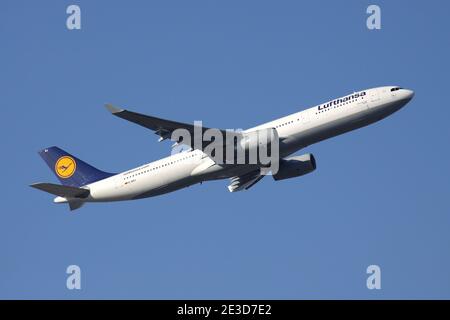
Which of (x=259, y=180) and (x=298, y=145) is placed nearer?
(x=298, y=145)

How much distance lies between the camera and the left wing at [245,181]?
5403 centimetres

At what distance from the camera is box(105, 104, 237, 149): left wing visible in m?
44.9

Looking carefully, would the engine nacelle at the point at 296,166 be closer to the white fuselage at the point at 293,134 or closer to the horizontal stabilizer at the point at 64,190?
the white fuselage at the point at 293,134

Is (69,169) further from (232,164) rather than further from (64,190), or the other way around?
(232,164)

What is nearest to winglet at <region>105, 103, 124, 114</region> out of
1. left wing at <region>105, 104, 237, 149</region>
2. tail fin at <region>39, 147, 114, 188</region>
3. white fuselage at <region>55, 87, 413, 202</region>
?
left wing at <region>105, 104, 237, 149</region>

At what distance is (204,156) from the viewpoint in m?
50.2

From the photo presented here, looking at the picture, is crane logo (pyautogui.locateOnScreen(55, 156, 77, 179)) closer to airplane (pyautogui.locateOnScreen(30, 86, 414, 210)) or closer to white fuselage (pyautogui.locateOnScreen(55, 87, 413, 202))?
airplane (pyautogui.locateOnScreen(30, 86, 414, 210))

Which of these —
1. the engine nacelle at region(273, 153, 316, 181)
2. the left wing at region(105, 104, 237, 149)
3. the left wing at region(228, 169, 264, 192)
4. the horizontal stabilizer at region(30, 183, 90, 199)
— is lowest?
the horizontal stabilizer at region(30, 183, 90, 199)

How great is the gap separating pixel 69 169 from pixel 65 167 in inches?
17.7

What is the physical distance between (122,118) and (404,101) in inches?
662

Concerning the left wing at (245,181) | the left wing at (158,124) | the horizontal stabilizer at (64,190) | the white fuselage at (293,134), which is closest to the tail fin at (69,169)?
the horizontal stabilizer at (64,190)

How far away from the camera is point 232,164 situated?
163ft
